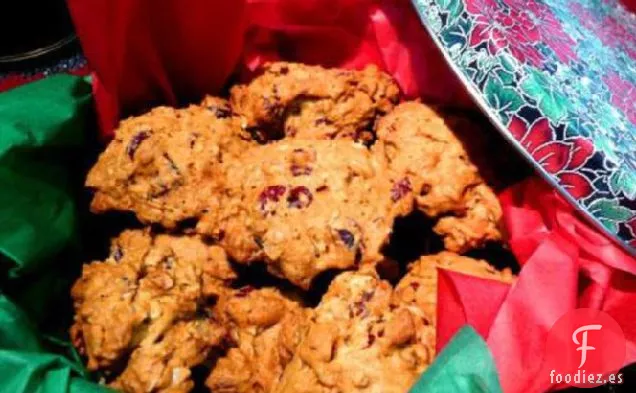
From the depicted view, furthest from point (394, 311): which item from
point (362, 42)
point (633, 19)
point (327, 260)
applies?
point (633, 19)

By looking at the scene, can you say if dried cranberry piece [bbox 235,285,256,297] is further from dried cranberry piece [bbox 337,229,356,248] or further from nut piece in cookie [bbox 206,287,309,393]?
dried cranberry piece [bbox 337,229,356,248]

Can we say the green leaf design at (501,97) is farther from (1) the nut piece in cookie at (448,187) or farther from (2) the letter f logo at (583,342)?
(2) the letter f logo at (583,342)

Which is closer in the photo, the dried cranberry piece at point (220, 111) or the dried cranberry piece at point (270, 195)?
the dried cranberry piece at point (270, 195)

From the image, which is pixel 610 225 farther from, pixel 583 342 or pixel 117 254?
pixel 117 254

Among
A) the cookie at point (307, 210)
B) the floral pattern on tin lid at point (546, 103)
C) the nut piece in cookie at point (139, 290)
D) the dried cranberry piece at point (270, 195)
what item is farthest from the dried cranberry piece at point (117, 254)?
the floral pattern on tin lid at point (546, 103)

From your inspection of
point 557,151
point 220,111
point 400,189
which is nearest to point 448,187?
point 400,189

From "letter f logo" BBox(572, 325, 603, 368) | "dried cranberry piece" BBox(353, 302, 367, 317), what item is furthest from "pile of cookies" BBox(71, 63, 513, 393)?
"letter f logo" BBox(572, 325, 603, 368)

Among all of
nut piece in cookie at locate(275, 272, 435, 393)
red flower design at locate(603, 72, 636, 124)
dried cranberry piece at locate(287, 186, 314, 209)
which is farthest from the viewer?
red flower design at locate(603, 72, 636, 124)
